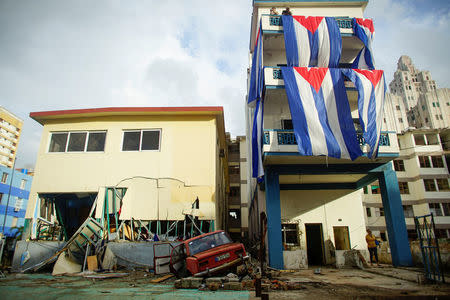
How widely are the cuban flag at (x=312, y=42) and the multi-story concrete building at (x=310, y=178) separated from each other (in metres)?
0.72

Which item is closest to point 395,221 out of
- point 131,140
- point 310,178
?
point 310,178

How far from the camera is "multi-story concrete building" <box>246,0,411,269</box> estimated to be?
36.9ft

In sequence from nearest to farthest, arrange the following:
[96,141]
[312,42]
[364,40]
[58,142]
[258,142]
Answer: [258,142] < [312,42] < [364,40] < [96,141] < [58,142]

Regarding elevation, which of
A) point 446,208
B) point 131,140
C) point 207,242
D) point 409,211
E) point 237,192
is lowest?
point 207,242

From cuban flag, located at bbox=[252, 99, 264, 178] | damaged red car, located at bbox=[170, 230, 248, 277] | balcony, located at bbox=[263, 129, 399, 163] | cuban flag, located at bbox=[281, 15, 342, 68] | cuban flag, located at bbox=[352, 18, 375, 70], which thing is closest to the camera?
damaged red car, located at bbox=[170, 230, 248, 277]

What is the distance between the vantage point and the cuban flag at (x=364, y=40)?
12.9 metres

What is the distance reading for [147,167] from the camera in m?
13.7

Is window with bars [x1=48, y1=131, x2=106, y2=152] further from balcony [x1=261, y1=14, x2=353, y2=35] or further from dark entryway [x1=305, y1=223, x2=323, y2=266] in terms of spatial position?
dark entryway [x1=305, y1=223, x2=323, y2=266]

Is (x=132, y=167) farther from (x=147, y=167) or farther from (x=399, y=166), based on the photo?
(x=399, y=166)

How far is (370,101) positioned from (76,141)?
1578 centimetres

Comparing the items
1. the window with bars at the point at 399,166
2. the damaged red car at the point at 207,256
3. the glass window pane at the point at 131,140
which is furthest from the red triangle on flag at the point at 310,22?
the window with bars at the point at 399,166

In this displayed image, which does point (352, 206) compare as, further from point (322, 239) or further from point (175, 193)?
point (175, 193)

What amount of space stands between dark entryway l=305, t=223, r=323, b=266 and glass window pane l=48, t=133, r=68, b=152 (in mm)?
15147

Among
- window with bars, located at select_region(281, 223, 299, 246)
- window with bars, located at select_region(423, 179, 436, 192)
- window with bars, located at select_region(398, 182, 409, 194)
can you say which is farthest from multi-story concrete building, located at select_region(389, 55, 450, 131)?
window with bars, located at select_region(281, 223, 299, 246)
